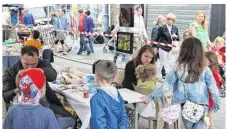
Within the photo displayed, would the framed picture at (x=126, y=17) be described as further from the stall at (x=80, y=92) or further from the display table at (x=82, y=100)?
the display table at (x=82, y=100)

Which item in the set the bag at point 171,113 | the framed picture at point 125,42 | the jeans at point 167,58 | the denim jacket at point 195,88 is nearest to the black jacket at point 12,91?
the bag at point 171,113

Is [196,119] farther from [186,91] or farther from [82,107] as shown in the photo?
[82,107]

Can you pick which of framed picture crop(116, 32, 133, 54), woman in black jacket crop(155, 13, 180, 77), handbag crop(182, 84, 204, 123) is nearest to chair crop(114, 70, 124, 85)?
framed picture crop(116, 32, 133, 54)

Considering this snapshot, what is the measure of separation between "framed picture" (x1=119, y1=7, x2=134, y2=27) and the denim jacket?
92.5 inches

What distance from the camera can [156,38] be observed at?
779 cm

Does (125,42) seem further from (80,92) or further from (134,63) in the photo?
(80,92)

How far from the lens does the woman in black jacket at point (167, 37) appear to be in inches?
291

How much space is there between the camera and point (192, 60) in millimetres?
3340

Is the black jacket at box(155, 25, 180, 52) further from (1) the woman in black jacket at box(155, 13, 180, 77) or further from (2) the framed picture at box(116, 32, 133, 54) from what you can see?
(2) the framed picture at box(116, 32, 133, 54)

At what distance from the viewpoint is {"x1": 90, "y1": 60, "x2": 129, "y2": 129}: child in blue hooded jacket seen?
9.50 ft

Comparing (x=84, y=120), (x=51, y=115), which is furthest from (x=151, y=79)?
(x=51, y=115)

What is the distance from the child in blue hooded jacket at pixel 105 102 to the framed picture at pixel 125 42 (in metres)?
2.82

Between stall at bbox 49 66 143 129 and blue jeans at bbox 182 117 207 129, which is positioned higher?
stall at bbox 49 66 143 129

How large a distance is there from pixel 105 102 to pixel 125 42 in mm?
3091
